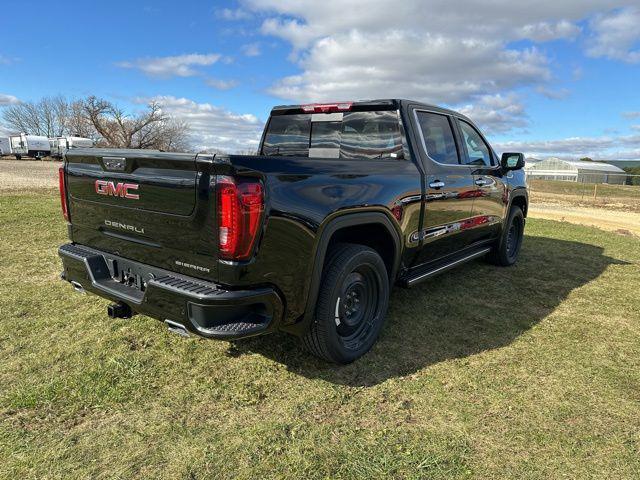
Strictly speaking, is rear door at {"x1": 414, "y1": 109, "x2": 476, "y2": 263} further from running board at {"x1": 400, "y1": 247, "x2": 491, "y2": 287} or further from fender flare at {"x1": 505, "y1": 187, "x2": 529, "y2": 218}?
fender flare at {"x1": 505, "y1": 187, "x2": 529, "y2": 218}

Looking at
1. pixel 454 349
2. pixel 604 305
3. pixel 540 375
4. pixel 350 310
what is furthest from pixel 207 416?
pixel 604 305

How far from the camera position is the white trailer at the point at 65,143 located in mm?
47084

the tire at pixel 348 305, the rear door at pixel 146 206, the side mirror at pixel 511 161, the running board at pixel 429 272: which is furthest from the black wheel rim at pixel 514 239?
the rear door at pixel 146 206

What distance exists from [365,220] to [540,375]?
1661mm

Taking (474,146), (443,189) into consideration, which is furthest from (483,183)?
(443,189)

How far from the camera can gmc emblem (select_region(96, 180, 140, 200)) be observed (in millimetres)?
2797

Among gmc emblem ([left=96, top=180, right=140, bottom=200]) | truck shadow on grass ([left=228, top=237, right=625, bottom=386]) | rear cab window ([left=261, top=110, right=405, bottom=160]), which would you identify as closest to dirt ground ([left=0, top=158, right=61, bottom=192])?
rear cab window ([left=261, top=110, right=405, bottom=160])

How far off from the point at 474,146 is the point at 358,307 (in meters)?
2.62

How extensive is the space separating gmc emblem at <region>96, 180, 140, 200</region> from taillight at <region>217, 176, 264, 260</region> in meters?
0.72

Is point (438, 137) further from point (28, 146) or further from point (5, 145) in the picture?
point (5, 145)

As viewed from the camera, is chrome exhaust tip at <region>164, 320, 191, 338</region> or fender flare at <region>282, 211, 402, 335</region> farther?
fender flare at <region>282, 211, 402, 335</region>

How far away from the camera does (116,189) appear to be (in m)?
2.91

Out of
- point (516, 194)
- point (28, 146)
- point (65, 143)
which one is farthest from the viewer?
point (65, 143)

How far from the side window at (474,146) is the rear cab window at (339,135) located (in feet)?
4.09
